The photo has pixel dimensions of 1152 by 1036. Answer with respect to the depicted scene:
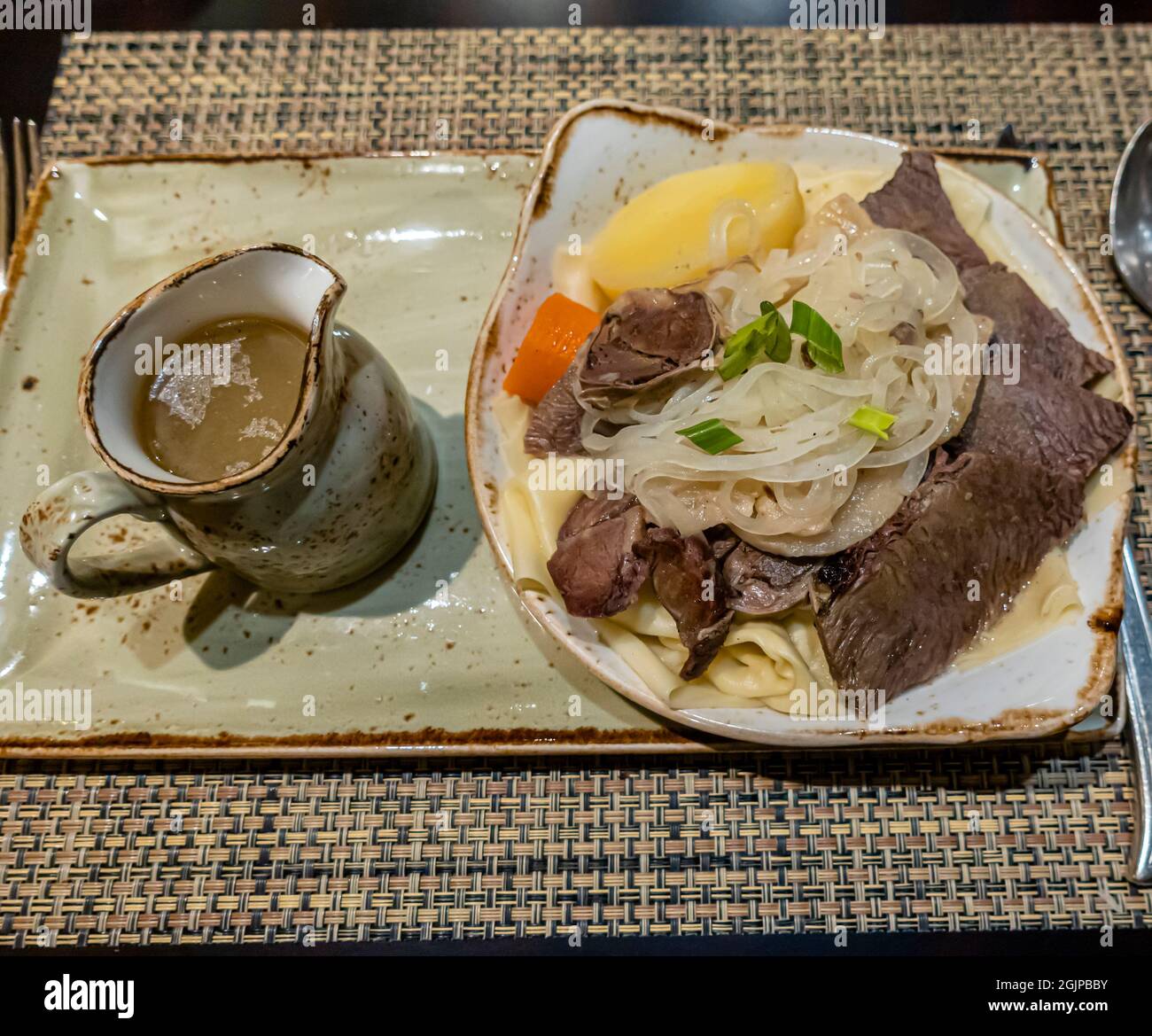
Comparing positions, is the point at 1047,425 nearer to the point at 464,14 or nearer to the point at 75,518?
the point at 75,518

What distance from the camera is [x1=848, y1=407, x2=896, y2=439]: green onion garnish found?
197 centimetres

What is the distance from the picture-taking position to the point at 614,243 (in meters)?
2.52

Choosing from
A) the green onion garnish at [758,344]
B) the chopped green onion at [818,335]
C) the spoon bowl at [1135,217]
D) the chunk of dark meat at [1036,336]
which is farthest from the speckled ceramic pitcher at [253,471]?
the spoon bowl at [1135,217]

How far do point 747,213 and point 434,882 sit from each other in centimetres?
221

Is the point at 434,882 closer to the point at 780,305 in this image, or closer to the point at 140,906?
the point at 140,906

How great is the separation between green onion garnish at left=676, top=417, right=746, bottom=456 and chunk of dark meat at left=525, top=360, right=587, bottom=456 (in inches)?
15.5

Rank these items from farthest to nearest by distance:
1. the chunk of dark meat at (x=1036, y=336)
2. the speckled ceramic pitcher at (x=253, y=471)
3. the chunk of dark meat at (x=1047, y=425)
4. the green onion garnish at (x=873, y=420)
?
1. the chunk of dark meat at (x=1036, y=336)
2. the chunk of dark meat at (x=1047, y=425)
3. the green onion garnish at (x=873, y=420)
4. the speckled ceramic pitcher at (x=253, y=471)

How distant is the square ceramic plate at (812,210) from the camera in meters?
2.02

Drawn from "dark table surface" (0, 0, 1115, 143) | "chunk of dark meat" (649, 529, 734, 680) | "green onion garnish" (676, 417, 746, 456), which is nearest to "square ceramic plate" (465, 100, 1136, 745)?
"chunk of dark meat" (649, 529, 734, 680)

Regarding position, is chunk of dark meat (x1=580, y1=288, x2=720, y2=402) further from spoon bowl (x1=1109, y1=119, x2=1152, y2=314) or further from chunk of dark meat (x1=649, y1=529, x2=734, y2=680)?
spoon bowl (x1=1109, y1=119, x2=1152, y2=314)

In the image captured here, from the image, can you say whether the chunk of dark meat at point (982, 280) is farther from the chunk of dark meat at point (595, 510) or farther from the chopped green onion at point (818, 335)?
the chunk of dark meat at point (595, 510)

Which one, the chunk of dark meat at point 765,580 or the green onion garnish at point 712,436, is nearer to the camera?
the green onion garnish at point 712,436

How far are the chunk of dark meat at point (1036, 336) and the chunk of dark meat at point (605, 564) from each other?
48.9 inches
